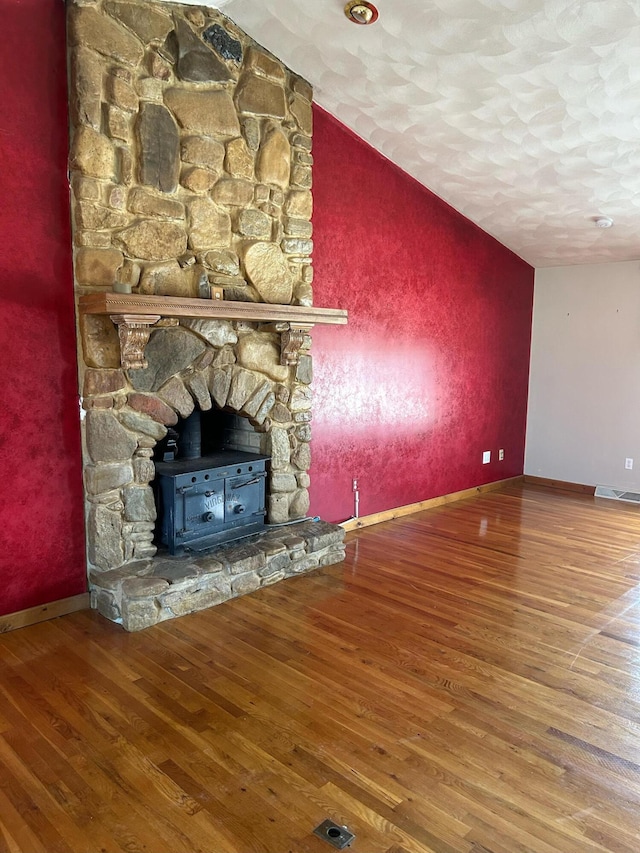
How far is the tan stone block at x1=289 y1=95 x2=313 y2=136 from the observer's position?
3.85 m

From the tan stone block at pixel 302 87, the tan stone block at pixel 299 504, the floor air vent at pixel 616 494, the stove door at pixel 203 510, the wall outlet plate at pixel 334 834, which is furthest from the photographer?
the floor air vent at pixel 616 494

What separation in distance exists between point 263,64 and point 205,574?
302cm

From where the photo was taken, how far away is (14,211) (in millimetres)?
2898

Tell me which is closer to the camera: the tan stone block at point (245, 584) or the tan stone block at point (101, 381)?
the tan stone block at point (101, 381)

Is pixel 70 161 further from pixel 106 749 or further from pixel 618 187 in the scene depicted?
pixel 618 187

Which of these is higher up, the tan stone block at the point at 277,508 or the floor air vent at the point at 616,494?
the tan stone block at the point at 277,508

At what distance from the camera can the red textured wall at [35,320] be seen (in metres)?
2.87

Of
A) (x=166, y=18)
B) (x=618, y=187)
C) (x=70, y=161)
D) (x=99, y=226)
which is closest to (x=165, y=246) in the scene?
(x=99, y=226)

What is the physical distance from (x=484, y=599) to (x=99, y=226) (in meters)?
2.92

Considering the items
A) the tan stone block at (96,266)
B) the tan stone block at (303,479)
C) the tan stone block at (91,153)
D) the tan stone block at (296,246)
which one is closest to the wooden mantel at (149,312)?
the tan stone block at (96,266)

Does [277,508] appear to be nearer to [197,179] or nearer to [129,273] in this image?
[129,273]

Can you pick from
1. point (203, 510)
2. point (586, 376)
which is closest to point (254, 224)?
point (203, 510)

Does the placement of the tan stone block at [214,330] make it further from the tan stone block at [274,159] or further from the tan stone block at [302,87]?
the tan stone block at [302,87]

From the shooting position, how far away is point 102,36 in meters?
2.96
